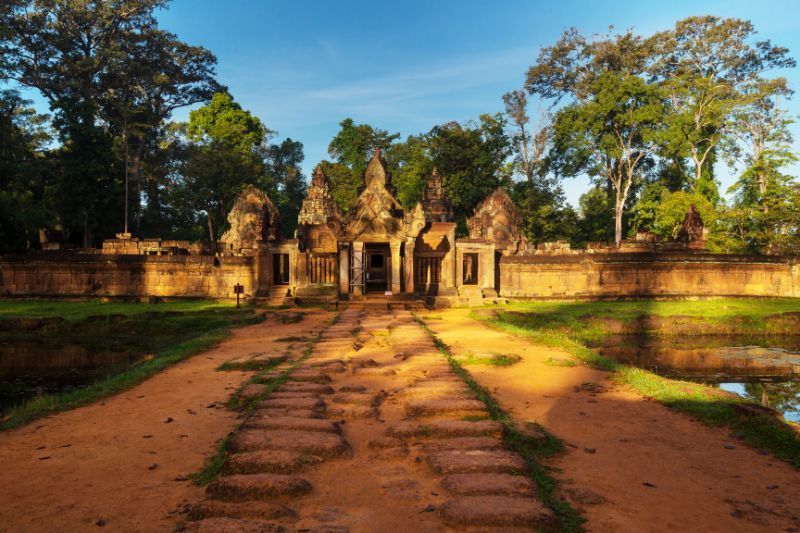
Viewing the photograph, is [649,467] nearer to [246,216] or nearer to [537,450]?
[537,450]

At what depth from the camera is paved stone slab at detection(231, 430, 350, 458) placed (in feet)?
13.7

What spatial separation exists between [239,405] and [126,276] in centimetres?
1834

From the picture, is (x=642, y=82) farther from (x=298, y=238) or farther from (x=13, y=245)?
(x=13, y=245)

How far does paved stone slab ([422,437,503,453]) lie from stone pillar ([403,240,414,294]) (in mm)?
14940

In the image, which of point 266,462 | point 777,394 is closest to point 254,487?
point 266,462

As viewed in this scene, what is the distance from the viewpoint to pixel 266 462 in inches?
152

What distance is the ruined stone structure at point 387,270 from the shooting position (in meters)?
19.4

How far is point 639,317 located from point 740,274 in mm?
10026

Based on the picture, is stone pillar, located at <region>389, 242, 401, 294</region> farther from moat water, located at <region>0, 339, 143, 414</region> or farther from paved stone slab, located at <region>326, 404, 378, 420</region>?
paved stone slab, located at <region>326, 404, 378, 420</region>

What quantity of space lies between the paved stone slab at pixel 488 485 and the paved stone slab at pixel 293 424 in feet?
4.71

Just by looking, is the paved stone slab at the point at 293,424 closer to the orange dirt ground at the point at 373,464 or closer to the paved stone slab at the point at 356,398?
the orange dirt ground at the point at 373,464

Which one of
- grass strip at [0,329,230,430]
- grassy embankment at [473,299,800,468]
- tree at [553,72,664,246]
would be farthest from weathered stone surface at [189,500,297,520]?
tree at [553,72,664,246]

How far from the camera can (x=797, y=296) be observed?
22.8m

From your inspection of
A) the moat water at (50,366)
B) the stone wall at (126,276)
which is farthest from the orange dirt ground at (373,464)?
the stone wall at (126,276)
